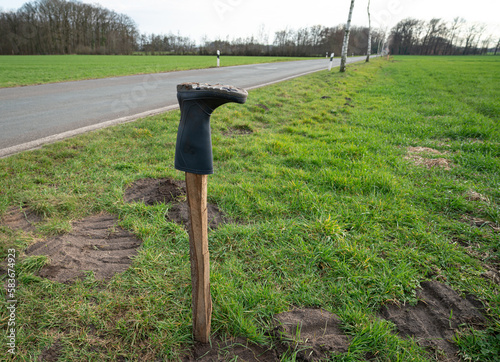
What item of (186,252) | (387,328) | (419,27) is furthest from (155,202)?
(419,27)

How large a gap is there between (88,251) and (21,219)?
0.92m

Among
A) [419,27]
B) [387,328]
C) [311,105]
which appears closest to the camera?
[387,328]

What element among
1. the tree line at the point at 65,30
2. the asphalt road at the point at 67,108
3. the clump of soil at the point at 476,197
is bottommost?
the clump of soil at the point at 476,197

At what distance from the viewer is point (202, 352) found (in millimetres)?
1557

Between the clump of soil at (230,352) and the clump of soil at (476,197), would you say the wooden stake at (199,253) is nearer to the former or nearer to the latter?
the clump of soil at (230,352)

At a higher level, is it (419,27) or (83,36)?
(419,27)

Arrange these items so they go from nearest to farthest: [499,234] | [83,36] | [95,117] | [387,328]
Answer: [387,328] → [499,234] → [95,117] → [83,36]

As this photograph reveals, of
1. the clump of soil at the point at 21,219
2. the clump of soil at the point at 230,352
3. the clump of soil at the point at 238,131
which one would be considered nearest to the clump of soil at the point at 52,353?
the clump of soil at the point at 230,352

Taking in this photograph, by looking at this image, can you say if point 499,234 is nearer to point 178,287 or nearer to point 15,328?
point 178,287

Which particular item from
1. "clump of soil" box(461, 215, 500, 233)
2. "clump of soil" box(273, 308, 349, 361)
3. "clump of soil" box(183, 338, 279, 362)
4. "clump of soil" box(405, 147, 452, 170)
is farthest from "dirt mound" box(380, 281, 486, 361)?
"clump of soil" box(405, 147, 452, 170)

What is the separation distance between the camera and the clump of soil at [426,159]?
158 inches

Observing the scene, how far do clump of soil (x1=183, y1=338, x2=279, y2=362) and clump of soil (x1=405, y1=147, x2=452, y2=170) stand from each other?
374 cm

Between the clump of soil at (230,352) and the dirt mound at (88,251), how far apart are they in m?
0.90

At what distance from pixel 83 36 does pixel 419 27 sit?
9945 centimetres
